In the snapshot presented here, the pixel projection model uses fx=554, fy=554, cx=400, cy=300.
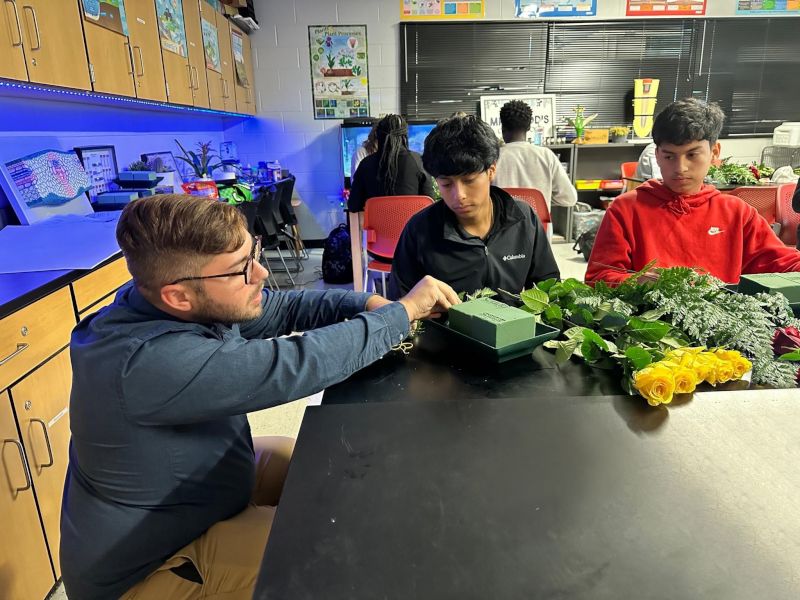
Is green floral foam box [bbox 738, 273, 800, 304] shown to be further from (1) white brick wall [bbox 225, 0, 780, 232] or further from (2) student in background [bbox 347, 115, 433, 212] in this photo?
(1) white brick wall [bbox 225, 0, 780, 232]

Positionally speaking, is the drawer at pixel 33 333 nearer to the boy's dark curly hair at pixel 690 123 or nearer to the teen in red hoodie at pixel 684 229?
the teen in red hoodie at pixel 684 229

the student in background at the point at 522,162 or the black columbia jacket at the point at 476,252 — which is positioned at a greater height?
the student in background at the point at 522,162

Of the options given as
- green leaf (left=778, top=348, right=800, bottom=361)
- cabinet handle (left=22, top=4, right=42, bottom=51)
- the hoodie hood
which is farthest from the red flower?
cabinet handle (left=22, top=4, right=42, bottom=51)

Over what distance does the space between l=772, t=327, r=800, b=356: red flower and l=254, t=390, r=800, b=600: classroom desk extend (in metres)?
0.19

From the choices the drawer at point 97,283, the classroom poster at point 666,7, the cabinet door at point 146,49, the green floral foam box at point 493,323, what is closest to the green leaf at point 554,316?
the green floral foam box at point 493,323

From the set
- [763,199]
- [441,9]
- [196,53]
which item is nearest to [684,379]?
[763,199]

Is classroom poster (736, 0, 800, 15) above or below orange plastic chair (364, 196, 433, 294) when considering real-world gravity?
above

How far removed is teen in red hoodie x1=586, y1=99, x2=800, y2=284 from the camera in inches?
66.2

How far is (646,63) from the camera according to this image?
6.03m

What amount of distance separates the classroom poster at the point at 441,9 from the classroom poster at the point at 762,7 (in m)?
2.75

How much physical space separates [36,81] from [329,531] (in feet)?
7.43

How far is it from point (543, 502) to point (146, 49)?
338 cm

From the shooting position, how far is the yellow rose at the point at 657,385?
2.71 feet

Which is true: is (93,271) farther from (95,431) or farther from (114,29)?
(114,29)
